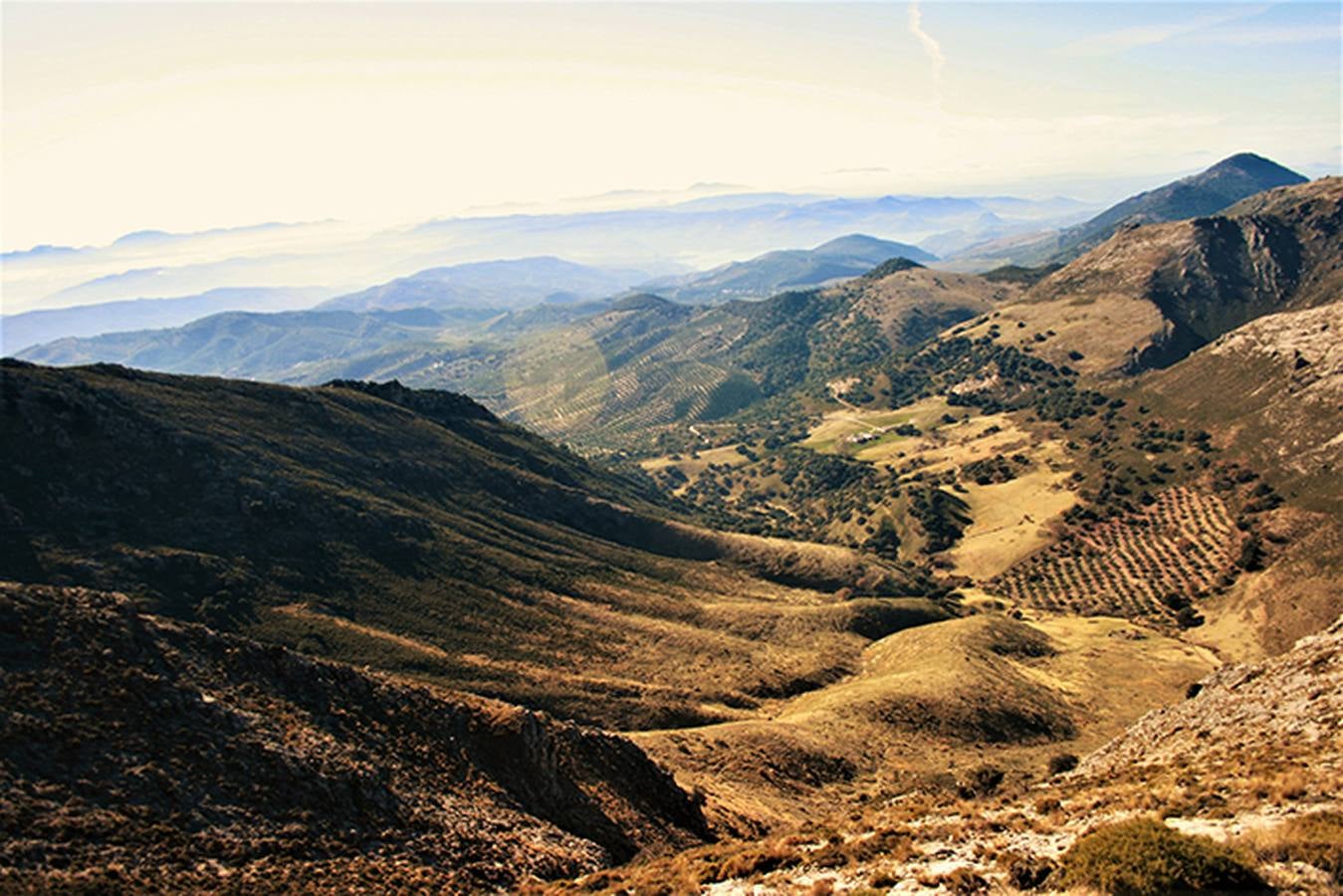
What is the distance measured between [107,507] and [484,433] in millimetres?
71145

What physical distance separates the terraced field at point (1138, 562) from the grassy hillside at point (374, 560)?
36.8 metres

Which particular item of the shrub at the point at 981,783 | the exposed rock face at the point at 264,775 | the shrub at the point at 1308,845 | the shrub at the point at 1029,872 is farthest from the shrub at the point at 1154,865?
the exposed rock face at the point at 264,775

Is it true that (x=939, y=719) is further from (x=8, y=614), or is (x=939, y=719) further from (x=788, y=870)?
(x=8, y=614)

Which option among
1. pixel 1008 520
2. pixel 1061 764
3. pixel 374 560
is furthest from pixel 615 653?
pixel 1008 520

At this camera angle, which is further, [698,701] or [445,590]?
[445,590]

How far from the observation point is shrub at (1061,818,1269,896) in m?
17.0

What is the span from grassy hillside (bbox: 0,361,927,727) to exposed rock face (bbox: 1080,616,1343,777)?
34.7 m

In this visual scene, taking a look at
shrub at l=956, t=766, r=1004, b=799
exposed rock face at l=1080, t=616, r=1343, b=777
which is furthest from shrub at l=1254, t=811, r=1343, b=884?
shrub at l=956, t=766, r=1004, b=799

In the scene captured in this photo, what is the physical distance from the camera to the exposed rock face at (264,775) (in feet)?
81.8

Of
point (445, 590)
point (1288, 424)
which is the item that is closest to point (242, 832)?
point (445, 590)

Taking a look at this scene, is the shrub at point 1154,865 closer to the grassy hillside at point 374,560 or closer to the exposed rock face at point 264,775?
the exposed rock face at point 264,775

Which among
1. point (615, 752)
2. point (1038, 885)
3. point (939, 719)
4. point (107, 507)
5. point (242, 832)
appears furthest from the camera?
point (107, 507)

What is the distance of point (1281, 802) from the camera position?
22.3m

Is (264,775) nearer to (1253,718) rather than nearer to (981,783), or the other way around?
(981,783)
